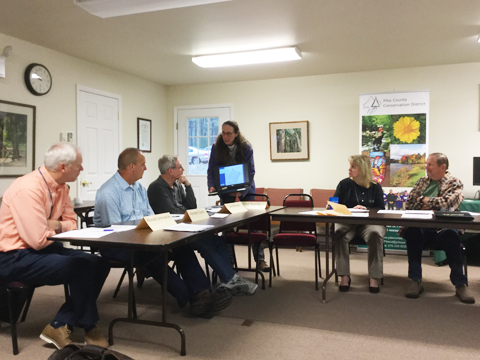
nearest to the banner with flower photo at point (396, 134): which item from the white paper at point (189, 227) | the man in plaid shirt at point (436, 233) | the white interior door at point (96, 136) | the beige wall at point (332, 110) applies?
the beige wall at point (332, 110)

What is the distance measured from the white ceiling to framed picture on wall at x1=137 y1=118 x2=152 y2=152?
1002mm

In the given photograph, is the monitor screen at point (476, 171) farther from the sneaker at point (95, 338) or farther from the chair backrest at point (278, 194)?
the sneaker at point (95, 338)

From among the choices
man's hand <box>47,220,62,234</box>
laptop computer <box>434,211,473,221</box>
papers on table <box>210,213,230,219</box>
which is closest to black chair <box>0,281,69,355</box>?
man's hand <box>47,220,62,234</box>

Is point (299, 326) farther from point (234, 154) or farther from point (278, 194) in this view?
point (278, 194)

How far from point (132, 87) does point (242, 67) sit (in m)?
1.73

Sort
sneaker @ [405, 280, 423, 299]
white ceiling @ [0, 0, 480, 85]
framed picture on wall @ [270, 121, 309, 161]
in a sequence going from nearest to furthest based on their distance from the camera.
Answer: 1. sneaker @ [405, 280, 423, 299]
2. white ceiling @ [0, 0, 480, 85]
3. framed picture on wall @ [270, 121, 309, 161]

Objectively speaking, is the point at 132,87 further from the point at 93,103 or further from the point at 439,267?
the point at 439,267

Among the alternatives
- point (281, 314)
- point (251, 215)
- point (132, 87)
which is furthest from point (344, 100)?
point (281, 314)

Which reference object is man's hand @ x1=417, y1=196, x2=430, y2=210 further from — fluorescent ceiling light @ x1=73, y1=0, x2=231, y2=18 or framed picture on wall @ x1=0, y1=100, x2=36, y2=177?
framed picture on wall @ x1=0, y1=100, x2=36, y2=177

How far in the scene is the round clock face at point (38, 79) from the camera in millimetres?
4794

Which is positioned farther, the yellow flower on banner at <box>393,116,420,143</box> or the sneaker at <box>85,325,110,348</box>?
the yellow flower on banner at <box>393,116,420,143</box>

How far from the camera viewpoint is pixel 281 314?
3090 millimetres

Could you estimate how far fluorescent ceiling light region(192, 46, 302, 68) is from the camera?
5.15m

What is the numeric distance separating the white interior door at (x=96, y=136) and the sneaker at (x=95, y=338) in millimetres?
3301
